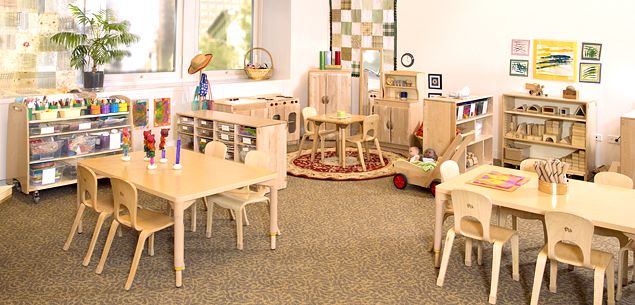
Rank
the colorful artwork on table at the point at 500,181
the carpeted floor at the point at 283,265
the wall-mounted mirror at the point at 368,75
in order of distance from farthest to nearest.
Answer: the wall-mounted mirror at the point at 368,75 < the colorful artwork on table at the point at 500,181 < the carpeted floor at the point at 283,265

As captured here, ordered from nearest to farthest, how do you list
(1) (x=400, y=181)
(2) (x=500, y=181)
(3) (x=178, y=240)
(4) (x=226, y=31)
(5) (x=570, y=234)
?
(5) (x=570, y=234) < (3) (x=178, y=240) < (2) (x=500, y=181) < (1) (x=400, y=181) < (4) (x=226, y=31)

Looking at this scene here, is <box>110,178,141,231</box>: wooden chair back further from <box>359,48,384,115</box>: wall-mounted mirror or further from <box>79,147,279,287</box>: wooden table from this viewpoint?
<box>359,48,384,115</box>: wall-mounted mirror

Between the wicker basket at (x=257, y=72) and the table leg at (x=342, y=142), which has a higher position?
the wicker basket at (x=257, y=72)

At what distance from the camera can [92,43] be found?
8.20 m

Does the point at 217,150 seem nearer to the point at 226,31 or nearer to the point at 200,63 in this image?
the point at 200,63

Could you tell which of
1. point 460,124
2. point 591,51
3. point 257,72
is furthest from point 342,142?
point 591,51

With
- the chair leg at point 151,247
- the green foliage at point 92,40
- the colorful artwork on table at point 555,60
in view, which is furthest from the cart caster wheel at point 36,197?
the colorful artwork on table at point 555,60

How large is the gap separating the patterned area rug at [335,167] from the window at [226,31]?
1.96 meters

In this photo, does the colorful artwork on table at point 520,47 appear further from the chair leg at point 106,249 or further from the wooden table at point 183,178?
the chair leg at point 106,249

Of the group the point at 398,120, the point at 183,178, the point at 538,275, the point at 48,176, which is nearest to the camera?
the point at 538,275

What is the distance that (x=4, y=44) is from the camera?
7578 mm

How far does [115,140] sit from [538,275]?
4.97 metres

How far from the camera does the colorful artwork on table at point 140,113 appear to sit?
27.0 ft

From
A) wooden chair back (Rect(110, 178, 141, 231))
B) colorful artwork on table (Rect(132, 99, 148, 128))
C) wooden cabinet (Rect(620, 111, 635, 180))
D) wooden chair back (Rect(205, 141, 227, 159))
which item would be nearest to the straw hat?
colorful artwork on table (Rect(132, 99, 148, 128))
